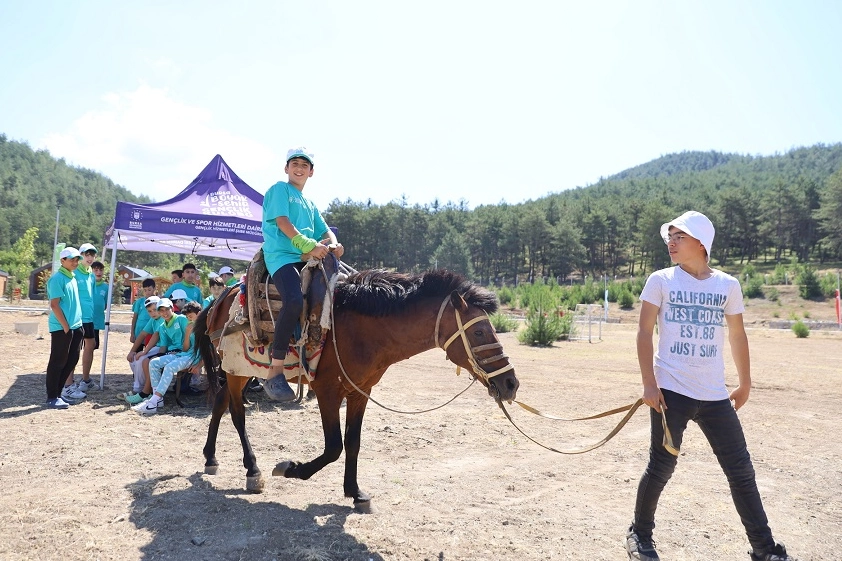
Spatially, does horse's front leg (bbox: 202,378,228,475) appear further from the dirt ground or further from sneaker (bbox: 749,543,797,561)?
sneaker (bbox: 749,543,797,561)

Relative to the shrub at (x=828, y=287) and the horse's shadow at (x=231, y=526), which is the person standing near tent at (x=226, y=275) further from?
the shrub at (x=828, y=287)

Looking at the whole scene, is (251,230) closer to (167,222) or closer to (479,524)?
(167,222)

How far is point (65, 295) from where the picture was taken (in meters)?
7.85

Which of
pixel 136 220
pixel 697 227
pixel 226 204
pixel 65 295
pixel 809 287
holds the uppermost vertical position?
pixel 809 287

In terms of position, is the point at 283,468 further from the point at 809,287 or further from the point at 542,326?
the point at 809,287

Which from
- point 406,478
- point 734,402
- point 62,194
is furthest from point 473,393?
point 62,194

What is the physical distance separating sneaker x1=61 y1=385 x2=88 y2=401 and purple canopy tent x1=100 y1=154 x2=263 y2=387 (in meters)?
0.68

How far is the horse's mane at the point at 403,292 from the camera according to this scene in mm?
4137

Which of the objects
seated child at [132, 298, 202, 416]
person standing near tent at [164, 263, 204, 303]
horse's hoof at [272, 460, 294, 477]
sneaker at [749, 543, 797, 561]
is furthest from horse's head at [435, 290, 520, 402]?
person standing near tent at [164, 263, 204, 303]

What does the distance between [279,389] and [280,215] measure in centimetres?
135

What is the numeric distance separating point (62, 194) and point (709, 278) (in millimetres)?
175007

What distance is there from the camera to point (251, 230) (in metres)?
9.67

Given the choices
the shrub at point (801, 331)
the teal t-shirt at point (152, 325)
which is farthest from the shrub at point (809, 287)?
the teal t-shirt at point (152, 325)

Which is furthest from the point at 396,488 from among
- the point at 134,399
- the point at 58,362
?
the point at 58,362
